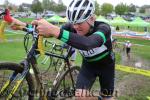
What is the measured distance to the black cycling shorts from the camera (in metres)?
5.02

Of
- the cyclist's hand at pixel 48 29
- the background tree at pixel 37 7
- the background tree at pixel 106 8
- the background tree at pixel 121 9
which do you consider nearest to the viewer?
the cyclist's hand at pixel 48 29

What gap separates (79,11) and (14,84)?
163 centimetres

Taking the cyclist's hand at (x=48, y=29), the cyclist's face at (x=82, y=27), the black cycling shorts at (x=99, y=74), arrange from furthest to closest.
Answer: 1. the black cycling shorts at (x=99, y=74)
2. the cyclist's face at (x=82, y=27)
3. the cyclist's hand at (x=48, y=29)

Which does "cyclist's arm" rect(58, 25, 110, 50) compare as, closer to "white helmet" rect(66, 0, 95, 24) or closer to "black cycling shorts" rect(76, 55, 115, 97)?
"white helmet" rect(66, 0, 95, 24)

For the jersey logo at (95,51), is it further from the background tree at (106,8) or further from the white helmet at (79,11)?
the background tree at (106,8)

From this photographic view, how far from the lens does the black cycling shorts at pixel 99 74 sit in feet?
16.5

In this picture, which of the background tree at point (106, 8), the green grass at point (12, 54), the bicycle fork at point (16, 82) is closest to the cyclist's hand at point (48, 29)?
the bicycle fork at point (16, 82)

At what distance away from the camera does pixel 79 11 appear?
412 centimetres

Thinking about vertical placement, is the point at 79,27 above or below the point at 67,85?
above

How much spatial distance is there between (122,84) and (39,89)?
5430mm

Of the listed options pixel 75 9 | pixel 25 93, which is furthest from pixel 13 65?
pixel 75 9

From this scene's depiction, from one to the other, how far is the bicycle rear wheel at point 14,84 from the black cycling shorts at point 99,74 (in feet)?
2.84

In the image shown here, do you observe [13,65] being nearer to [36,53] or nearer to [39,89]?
[36,53]

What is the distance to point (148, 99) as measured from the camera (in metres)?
8.31
